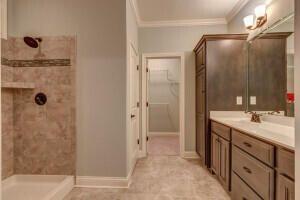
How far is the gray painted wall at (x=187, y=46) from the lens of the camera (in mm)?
3629

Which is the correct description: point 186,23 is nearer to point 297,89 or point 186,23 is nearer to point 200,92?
point 200,92

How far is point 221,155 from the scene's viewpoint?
7.67 feet

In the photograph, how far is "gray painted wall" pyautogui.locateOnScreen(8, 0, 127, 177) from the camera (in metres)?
2.42

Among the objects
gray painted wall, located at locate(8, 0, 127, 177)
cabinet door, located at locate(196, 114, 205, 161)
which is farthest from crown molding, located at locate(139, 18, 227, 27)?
cabinet door, located at locate(196, 114, 205, 161)

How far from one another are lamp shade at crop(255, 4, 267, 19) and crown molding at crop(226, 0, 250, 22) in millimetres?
518

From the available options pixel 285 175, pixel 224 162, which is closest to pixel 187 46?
pixel 224 162

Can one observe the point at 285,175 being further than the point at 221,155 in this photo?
No

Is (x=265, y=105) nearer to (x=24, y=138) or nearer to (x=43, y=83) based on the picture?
(x=43, y=83)

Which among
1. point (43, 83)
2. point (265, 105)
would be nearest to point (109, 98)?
point (43, 83)

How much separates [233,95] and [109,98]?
6.19 ft

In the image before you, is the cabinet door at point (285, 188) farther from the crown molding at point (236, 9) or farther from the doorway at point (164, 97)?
the doorway at point (164, 97)

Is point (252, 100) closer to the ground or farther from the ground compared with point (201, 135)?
farther from the ground

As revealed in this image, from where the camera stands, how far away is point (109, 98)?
243cm

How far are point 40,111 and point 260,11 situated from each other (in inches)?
130
